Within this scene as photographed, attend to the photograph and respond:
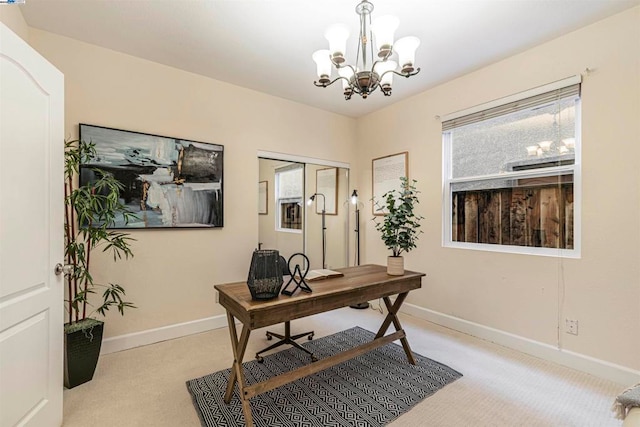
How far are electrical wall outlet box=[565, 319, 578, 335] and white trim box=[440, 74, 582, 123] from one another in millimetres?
1943

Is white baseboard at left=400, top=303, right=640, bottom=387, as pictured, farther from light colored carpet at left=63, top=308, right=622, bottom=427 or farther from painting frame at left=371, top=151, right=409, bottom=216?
painting frame at left=371, top=151, right=409, bottom=216

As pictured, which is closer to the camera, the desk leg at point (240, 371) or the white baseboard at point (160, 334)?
the desk leg at point (240, 371)

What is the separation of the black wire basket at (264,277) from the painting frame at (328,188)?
2458mm

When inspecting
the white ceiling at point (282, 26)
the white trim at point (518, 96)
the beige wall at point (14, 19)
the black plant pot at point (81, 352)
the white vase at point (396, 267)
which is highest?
the white ceiling at point (282, 26)

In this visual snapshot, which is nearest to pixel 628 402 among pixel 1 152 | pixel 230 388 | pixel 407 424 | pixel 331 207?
pixel 407 424

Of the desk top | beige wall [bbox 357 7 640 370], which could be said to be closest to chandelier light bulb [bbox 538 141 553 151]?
beige wall [bbox 357 7 640 370]

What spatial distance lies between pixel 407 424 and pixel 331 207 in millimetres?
2903

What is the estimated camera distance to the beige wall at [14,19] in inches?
72.0

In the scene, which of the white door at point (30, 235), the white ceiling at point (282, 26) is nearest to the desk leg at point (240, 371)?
the white door at point (30, 235)

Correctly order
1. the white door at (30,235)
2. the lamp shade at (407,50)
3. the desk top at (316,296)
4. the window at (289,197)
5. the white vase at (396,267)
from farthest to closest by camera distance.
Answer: the window at (289,197) < the white vase at (396,267) < the lamp shade at (407,50) < the desk top at (316,296) < the white door at (30,235)

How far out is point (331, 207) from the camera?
4.27 m

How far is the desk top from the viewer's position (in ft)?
5.19

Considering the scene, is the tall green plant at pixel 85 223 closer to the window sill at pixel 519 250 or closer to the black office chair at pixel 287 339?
the black office chair at pixel 287 339

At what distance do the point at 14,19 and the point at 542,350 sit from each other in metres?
4.82
